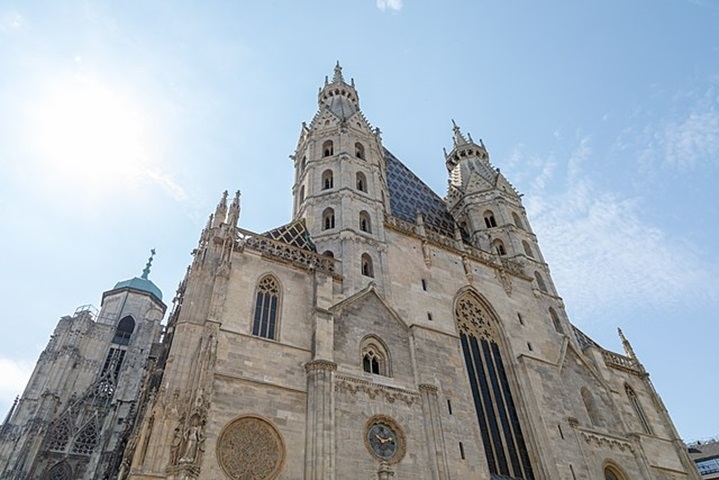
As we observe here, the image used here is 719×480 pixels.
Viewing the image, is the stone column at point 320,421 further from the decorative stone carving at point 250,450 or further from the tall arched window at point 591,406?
the tall arched window at point 591,406

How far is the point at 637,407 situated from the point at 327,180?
58.3 feet

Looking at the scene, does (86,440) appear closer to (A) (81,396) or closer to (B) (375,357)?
(A) (81,396)

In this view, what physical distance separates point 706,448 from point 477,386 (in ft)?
103

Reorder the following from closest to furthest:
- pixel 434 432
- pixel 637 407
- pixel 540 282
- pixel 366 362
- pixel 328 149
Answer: pixel 434 432, pixel 366 362, pixel 637 407, pixel 328 149, pixel 540 282

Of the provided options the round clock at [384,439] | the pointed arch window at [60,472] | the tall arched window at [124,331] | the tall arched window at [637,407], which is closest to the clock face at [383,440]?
the round clock at [384,439]

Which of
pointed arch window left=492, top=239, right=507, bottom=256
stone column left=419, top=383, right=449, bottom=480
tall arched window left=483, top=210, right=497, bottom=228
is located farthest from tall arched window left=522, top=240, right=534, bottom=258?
stone column left=419, top=383, right=449, bottom=480

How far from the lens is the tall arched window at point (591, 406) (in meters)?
19.8

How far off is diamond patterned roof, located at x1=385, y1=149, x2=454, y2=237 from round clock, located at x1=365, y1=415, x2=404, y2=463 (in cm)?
1124

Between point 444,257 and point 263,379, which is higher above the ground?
point 444,257

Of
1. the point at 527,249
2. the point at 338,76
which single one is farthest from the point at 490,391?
the point at 338,76

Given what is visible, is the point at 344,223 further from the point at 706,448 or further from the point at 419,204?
the point at 706,448

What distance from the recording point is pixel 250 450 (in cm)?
1234

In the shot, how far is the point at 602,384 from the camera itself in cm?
2117

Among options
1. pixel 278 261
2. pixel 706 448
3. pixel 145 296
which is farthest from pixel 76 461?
pixel 706 448
